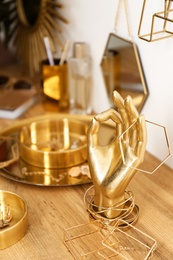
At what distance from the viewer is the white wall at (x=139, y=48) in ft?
3.62

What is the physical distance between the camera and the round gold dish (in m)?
0.89

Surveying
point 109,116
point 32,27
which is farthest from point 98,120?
point 32,27

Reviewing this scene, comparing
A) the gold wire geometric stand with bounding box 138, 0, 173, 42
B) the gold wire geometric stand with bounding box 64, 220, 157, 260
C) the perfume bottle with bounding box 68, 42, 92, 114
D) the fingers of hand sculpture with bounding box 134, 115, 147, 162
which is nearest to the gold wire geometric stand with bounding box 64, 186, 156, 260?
the gold wire geometric stand with bounding box 64, 220, 157, 260

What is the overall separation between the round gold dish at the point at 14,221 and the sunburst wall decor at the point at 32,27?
684mm

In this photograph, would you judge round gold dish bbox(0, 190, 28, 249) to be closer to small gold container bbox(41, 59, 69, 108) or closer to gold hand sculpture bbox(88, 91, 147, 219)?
gold hand sculpture bbox(88, 91, 147, 219)

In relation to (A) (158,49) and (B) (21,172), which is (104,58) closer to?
(A) (158,49)

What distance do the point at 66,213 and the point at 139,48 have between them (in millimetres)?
459

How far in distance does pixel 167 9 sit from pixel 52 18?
621 millimetres

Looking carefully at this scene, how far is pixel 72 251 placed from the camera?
2.91ft

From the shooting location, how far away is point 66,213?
100 centimetres

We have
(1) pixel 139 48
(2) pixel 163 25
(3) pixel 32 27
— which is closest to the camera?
(2) pixel 163 25

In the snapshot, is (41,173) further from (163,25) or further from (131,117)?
(163,25)

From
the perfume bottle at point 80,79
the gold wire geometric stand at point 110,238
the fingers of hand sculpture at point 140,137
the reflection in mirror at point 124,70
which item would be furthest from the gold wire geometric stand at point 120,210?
the perfume bottle at point 80,79

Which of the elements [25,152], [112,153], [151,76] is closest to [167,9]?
[151,76]
